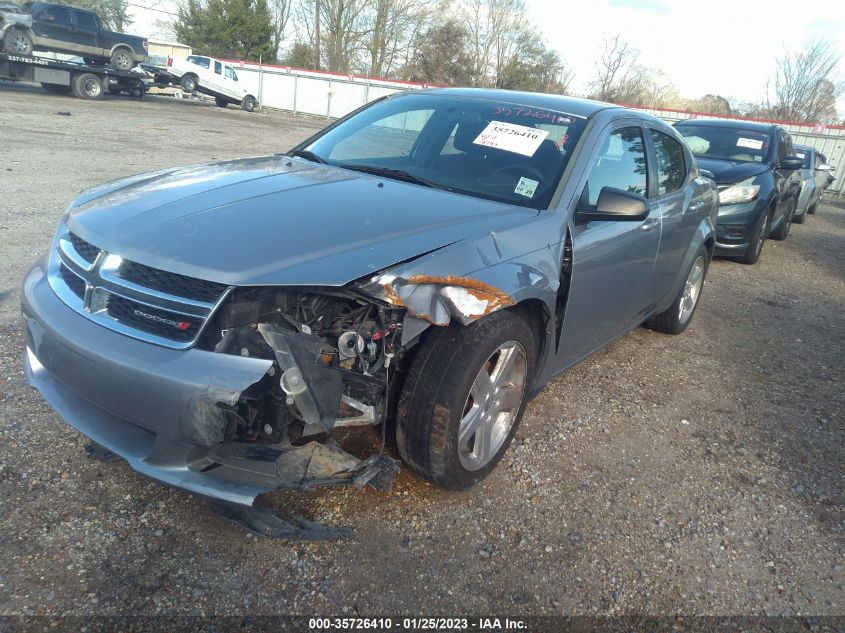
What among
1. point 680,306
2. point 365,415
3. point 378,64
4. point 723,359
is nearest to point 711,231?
point 680,306

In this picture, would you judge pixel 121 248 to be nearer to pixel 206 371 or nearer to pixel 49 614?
pixel 206 371

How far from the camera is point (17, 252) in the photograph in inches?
196

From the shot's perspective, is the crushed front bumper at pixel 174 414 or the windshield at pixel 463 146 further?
the windshield at pixel 463 146

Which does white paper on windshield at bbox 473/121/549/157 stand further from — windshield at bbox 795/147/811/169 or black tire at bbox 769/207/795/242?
windshield at bbox 795/147/811/169

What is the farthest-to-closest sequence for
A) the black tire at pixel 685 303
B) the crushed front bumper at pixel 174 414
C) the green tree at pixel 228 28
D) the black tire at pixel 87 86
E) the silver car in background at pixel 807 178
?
the green tree at pixel 228 28 → the black tire at pixel 87 86 → the silver car in background at pixel 807 178 → the black tire at pixel 685 303 → the crushed front bumper at pixel 174 414

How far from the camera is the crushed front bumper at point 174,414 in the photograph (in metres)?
1.96

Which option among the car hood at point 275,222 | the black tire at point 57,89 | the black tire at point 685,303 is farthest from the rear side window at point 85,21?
the black tire at point 685,303

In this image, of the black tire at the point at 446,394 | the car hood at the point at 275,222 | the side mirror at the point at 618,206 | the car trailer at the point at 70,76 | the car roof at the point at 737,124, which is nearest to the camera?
the car hood at the point at 275,222

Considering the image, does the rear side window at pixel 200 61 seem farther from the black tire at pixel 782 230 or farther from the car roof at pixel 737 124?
the black tire at pixel 782 230

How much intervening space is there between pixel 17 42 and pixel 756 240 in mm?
20525

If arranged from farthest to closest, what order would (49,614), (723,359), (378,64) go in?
(378,64) < (723,359) < (49,614)

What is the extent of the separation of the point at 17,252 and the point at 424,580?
4.56m

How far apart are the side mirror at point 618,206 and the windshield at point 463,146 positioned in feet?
0.80

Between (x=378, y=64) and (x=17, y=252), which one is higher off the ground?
(x=378, y=64)
